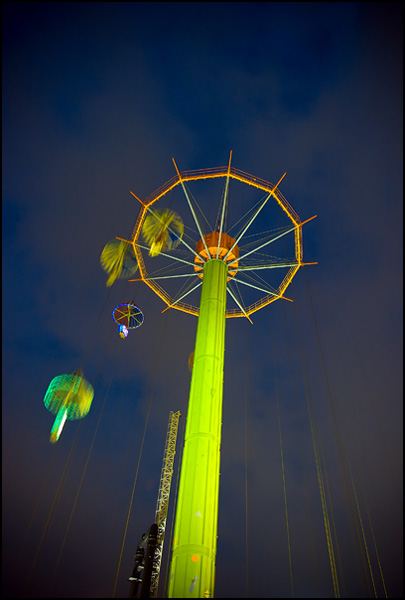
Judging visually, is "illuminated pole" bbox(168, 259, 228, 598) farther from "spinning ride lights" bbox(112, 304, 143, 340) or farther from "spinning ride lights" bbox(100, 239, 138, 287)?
"spinning ride lights" bbox(112, 304, 143, 340)

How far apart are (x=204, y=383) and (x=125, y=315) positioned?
1095cm

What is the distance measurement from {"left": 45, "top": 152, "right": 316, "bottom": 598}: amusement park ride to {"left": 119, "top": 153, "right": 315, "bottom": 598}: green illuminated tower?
0.03m

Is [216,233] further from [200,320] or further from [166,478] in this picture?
[166,478]

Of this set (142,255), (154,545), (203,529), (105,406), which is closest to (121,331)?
(142,255)

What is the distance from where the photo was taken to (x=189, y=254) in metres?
25.3

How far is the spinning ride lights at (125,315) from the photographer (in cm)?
2650

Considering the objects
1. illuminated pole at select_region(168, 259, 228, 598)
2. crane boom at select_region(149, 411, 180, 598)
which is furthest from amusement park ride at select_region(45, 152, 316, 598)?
crane boom at select_region(149, 411, 180, 598)

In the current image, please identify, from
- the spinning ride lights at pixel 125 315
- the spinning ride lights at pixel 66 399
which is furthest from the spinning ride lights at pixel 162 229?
A: the spinning ride lights at pixel 66 399

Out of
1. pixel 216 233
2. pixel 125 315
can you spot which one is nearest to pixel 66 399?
pixel 125 315

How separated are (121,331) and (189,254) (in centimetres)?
714

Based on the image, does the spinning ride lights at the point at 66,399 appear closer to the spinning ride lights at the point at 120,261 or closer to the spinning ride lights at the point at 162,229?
the spinning ride lights at the point at 120,261

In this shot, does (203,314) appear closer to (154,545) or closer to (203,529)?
(203,529)

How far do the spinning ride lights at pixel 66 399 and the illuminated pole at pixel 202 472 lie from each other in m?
8.68

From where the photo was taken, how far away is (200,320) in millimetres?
20234
